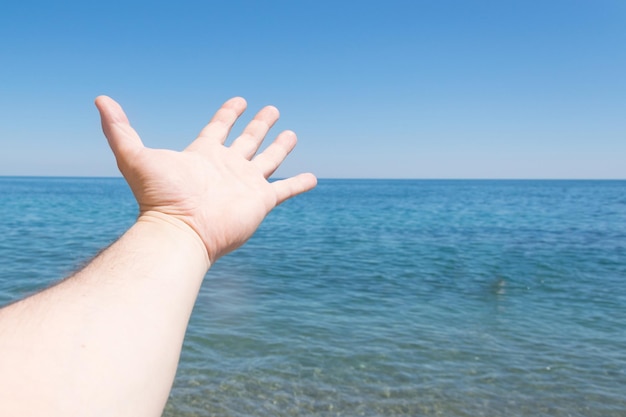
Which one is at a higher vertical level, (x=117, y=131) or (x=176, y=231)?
(x=117, y=131)

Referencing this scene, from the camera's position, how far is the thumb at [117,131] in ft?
6.70

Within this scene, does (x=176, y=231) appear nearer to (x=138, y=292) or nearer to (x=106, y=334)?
(x=138, y=292)

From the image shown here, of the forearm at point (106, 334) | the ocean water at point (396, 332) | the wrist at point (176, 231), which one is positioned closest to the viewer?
the forearm at point (106, 334)

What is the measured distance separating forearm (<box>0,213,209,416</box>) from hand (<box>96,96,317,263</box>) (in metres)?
0.18

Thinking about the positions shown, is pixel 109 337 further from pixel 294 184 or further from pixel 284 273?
pixel 284 273

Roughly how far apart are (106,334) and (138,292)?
17 centimetres

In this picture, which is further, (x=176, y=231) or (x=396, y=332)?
(x=396, y=332)

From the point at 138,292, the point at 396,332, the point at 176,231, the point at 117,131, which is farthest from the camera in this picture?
the point at 396,332

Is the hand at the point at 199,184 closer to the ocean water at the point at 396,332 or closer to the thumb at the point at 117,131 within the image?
the thumb at the point at 117,131

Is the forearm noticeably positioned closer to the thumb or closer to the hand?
the hand

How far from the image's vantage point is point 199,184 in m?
2.09

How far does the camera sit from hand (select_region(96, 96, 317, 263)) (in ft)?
6.63

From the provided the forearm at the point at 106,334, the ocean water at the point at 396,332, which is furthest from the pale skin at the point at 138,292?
the ocean water at the point at 396,332

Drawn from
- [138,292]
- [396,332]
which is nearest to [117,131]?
[138,292]
